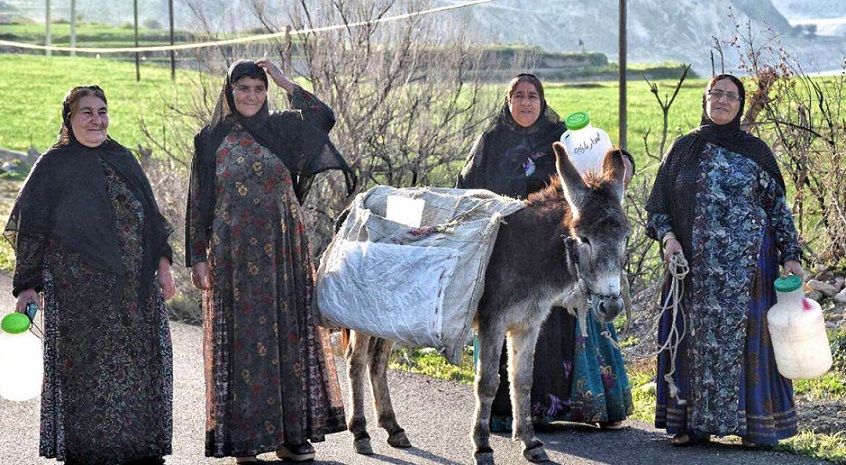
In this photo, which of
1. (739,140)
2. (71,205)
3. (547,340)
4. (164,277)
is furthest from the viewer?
(547,340)

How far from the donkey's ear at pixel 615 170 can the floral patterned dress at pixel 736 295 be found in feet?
2.05

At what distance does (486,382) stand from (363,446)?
88 cm

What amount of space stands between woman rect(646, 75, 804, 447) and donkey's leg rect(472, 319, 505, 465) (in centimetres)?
98

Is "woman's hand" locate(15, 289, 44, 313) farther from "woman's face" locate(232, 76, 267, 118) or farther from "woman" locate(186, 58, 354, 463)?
"woman's face" locate(232, 76, 267, 118)

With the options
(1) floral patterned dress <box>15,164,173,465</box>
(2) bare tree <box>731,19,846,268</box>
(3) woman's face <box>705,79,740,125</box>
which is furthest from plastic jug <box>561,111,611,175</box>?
(2) bare tree <box>731,19,846,268</box>

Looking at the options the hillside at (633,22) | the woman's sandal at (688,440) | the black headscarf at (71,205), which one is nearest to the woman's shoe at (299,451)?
the black headscarf at (71,205)

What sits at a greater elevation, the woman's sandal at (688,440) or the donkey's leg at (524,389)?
the donkey's leg at (524,389)

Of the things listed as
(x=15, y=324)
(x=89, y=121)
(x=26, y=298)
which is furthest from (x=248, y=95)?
(x=15, y=324)

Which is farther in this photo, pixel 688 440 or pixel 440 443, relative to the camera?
pixel 440 443

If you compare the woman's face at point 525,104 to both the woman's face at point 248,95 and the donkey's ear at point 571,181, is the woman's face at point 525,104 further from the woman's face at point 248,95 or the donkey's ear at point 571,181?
the woman's face at point 248,95

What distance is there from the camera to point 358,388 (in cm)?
698

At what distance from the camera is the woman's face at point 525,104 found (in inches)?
276

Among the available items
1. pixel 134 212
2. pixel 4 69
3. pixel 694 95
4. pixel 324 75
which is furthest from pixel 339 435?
pixel 4 69

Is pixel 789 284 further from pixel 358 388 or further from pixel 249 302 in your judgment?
pixel 249 302
